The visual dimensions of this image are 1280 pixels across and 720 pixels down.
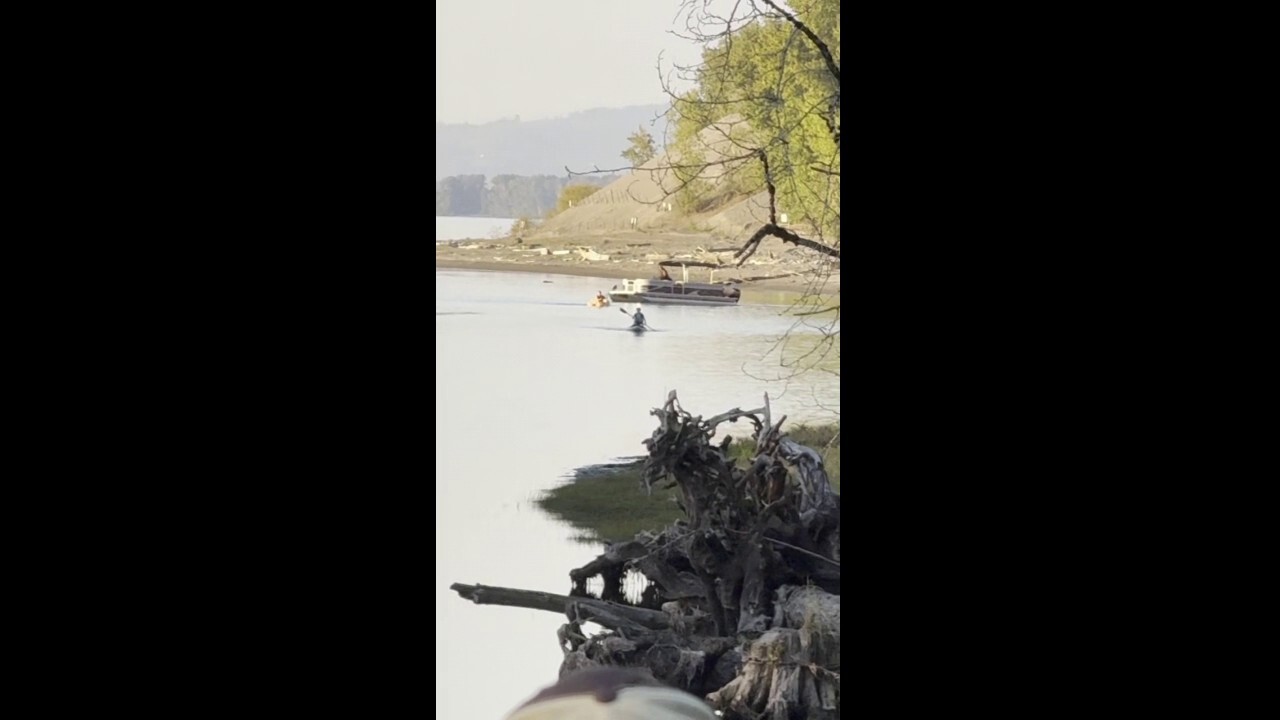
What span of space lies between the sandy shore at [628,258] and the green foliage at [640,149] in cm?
18

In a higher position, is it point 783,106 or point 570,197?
point 783,106

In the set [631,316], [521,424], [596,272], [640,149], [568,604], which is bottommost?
[568,604]

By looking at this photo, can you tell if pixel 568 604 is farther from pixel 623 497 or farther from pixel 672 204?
pixel 672 204

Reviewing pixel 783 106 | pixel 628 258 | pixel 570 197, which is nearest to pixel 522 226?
pixel 570 197

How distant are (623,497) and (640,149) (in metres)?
0.84

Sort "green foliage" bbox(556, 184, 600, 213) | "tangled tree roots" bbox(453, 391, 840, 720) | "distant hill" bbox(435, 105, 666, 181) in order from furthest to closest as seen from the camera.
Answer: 1. "green foliage" bbox(556, 184, 600, 213)
2. "distant hill" bbox(435, 105, 666, 181)
3. "tangled tree roots" bbox(453, 391, 840, 720)

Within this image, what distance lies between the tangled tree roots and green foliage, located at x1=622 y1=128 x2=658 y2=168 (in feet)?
2.08

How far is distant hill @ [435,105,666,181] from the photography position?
3094 mm

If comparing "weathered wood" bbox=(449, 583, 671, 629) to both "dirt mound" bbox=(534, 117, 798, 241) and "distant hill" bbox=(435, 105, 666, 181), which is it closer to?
"dirt mound" bbox=(534, 117, 798, 241)

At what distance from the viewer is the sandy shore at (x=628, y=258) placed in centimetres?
312

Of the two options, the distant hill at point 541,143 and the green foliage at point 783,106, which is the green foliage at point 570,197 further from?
the green foliage at point 783,106

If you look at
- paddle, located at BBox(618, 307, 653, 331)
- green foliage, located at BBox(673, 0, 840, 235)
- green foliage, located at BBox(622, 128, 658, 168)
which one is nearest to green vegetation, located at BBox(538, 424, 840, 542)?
paddle, located at BBox(618, 307, 653, 331)

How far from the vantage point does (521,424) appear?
3.07 meters
